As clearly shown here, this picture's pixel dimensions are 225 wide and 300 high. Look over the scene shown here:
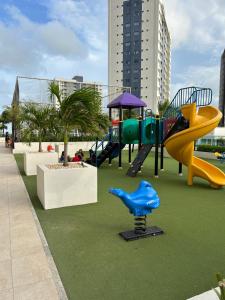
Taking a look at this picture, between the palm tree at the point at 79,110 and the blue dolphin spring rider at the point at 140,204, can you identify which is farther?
the palm tree at the point at 79,110

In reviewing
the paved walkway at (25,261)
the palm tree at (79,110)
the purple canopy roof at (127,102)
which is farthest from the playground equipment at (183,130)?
the paved walkway at (25,261)

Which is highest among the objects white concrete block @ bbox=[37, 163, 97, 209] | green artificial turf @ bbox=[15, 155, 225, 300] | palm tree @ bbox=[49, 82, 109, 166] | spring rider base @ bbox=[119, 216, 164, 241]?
palm tree @ bbox=[49, 82, 109, 166]

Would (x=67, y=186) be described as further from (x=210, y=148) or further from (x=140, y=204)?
(x=210, y=148)

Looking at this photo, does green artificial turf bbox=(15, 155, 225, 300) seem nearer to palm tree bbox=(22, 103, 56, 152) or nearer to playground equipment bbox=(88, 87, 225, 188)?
playground equipment bbox=(88, 87, 225, 188)

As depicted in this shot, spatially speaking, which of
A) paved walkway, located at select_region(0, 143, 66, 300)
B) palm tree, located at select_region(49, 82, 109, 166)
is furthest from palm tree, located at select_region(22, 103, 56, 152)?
paved walkway, located at select_region(0, 143, 66, 300)

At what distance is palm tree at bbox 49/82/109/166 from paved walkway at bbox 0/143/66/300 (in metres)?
2.21

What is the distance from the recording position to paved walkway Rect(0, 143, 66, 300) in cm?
287

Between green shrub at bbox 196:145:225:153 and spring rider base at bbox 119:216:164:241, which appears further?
green shrub at bbox 196:145:225:153

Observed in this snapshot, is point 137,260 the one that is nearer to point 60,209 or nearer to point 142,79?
point 60,209

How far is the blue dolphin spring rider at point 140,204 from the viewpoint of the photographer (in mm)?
4109

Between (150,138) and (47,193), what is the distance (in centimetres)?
684

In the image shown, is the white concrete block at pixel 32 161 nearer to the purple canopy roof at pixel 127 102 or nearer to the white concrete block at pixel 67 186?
the white concrete block at pixel 67 186

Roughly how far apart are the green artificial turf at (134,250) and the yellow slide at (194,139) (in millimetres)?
2025

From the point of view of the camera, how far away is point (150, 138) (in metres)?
11.7
